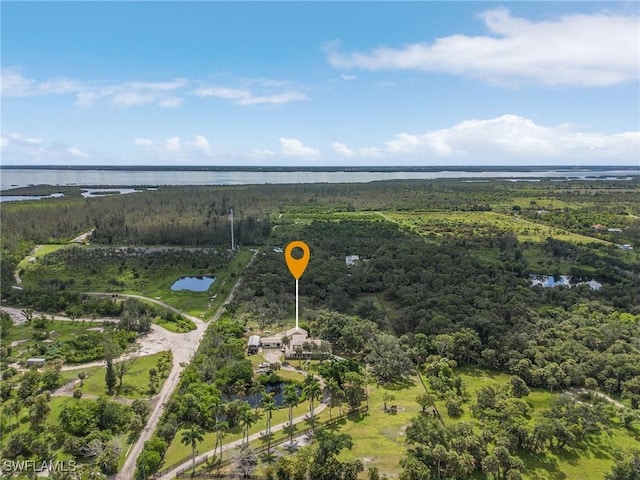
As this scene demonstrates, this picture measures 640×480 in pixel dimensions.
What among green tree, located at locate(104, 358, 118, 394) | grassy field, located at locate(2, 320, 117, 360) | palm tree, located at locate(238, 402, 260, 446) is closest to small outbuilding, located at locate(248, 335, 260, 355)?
palm tree, located at locate(238, 402, 260, 446)

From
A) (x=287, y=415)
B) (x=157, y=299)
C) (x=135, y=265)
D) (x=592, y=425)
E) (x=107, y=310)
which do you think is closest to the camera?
(x=592, y=425)

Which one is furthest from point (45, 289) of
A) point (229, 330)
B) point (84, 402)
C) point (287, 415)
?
point (287, 415)

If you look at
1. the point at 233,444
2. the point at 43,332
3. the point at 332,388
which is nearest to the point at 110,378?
the point at 233,444

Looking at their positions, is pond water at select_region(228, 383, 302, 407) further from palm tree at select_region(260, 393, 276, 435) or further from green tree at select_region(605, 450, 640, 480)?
green tree at select_region(605, 450, 640, 480)

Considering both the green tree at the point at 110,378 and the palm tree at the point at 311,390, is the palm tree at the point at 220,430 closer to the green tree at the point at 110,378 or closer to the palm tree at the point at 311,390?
the palm tree at the point at 311,390

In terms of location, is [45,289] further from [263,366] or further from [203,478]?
[203,478]

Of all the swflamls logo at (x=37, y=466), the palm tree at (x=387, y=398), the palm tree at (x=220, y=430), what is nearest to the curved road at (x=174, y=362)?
the swflamls logo at (x=37, y=466)

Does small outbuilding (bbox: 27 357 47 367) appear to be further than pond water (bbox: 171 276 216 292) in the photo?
No
